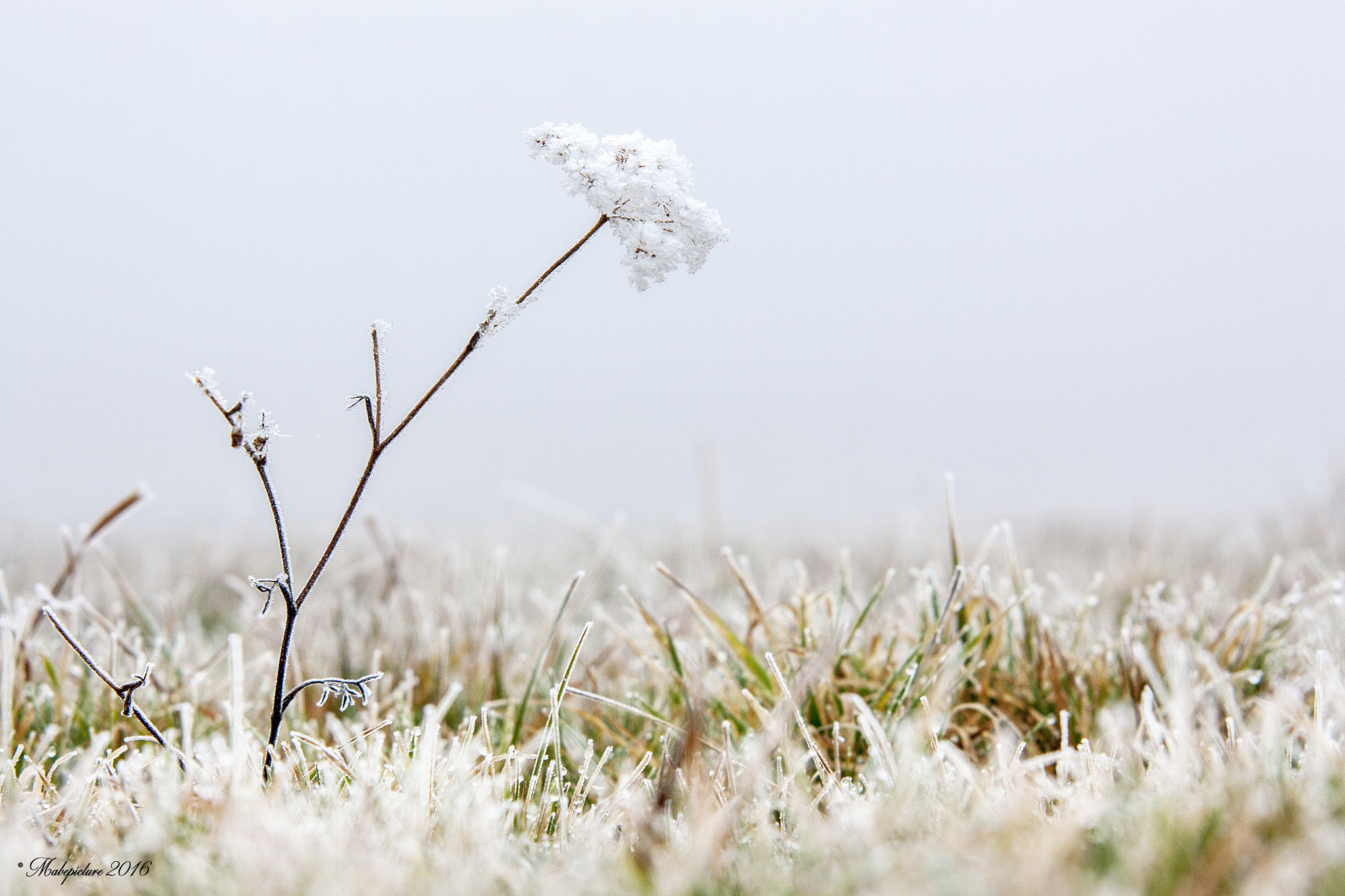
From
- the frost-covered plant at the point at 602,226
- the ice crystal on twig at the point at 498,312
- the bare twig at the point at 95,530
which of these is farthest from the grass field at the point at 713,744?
the ice crystal on twig at the point at 498,312

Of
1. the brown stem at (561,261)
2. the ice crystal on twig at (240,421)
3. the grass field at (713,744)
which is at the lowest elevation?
the grass field at (713,744)

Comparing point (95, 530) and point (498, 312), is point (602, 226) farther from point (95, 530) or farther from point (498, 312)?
point (95, 530)

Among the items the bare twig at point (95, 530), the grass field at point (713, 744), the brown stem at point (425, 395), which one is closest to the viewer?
the grass field at point (713, 744)

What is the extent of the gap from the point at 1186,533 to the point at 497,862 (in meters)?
5.87

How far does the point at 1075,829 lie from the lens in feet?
3.35

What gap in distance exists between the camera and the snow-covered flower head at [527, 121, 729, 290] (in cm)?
128

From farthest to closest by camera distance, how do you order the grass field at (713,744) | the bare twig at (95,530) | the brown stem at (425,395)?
the bare twig at (95,530), the brown stem at (425,395), the grass field at (713,744)

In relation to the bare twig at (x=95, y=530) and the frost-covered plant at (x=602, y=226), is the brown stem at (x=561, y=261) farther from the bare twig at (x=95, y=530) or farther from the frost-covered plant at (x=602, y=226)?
the bare twig at (x=95, y=530)

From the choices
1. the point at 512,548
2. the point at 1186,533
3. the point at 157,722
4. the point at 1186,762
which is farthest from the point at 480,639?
the point at 1186,533

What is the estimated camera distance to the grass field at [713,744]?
0.95 meters

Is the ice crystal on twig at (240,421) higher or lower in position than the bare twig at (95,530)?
higher

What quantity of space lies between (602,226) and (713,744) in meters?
1.06

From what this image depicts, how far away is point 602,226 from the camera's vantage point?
1306 millimetres

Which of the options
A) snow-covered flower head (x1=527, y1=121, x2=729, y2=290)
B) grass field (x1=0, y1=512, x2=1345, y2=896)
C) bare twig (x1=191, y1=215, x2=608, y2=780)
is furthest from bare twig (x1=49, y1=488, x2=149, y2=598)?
snow-covered flower head (x1=527, y1=121, x2=729, y2=290)
